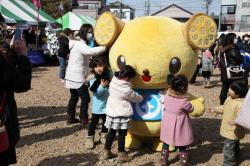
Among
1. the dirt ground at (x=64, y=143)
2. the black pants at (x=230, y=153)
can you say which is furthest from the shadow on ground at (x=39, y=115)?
the black pants at (x=230, y=153)

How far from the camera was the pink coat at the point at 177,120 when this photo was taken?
4.30 m

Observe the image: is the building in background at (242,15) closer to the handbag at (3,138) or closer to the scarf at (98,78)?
the scarf at (98,78)

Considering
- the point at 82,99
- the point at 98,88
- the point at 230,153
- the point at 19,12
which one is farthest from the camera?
the point at 19,12

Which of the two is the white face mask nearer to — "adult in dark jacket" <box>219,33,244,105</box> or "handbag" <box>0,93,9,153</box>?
"adult in dark jacket" <box>219,33,244,105</box>

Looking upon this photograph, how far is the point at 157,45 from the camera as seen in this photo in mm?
4453

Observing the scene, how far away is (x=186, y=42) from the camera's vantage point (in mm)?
4602

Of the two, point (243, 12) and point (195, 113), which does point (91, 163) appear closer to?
point (195, 113)

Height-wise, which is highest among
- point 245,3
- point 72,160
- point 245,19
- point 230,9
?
point 245,3

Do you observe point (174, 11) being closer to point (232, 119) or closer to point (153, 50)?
point (153, 50)

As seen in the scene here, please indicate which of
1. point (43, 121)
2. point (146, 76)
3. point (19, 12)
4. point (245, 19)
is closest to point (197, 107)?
point (146, 76)

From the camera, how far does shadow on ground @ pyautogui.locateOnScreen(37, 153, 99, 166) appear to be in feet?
15.2

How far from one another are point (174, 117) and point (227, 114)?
0.63m

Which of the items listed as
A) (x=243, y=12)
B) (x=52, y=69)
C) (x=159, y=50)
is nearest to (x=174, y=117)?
(x=159, y=50)

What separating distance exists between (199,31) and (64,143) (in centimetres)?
250
